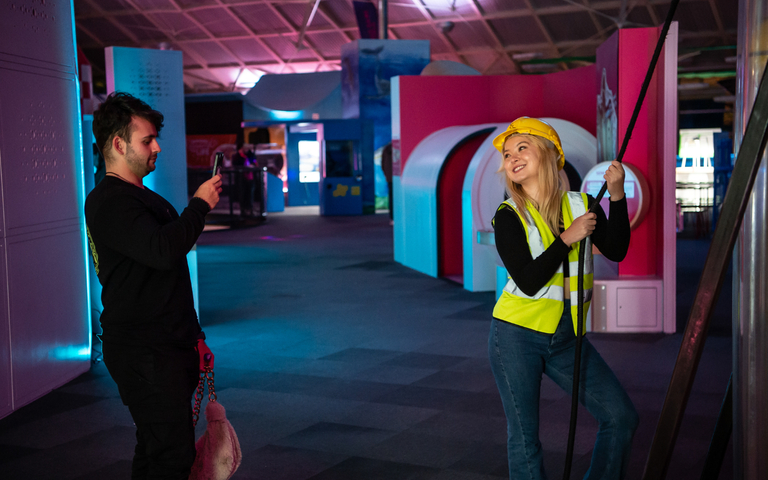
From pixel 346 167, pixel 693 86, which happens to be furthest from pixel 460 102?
pixel 693 86

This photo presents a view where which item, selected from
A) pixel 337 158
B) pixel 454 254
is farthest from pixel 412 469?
pixel 337 158

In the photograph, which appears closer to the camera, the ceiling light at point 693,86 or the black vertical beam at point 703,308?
the black vertical beam at point 703,308

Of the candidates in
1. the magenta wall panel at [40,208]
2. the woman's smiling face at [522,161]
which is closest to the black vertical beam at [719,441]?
the woman's smiling face at [522,161]

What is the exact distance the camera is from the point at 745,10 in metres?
1.89

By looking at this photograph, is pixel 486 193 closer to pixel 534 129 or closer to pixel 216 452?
pixel 534 129

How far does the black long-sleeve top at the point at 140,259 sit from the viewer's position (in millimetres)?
2188

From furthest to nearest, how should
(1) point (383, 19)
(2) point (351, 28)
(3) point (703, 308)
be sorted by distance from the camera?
(2) point (351, 28) < (1) point (383, 19) < (3) point (703, 308)

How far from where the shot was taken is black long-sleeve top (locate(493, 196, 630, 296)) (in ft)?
7.19

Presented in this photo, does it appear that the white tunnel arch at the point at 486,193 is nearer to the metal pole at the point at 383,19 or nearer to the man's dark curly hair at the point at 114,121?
the man's dark curly hair at the point at 114,121

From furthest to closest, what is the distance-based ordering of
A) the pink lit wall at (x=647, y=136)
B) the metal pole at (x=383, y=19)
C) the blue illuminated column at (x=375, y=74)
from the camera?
the metal pole at (x=383, y=19)
the blue illuminated column at (x=375, y=74)
the pink lit wall at (x=647, y=136)

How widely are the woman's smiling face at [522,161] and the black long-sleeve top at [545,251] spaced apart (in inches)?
4.9

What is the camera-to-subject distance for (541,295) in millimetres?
2270

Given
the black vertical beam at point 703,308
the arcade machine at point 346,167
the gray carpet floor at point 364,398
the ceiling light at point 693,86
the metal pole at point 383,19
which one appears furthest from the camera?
the ceiling light at point 693,86

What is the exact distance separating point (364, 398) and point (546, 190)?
2405 millimetres
